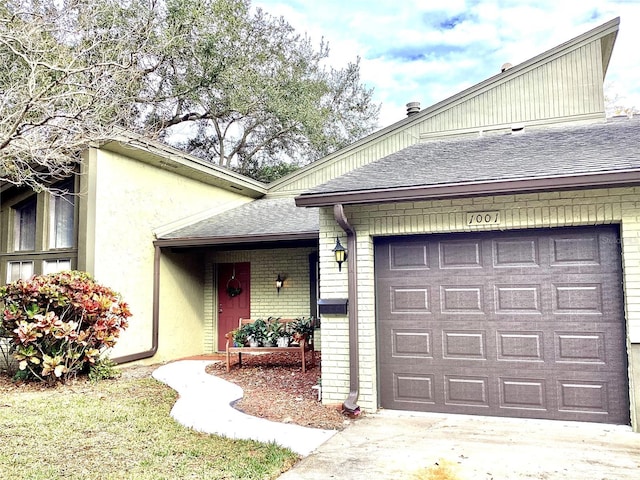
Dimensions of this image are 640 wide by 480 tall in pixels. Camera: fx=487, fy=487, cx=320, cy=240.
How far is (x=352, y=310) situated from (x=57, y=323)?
14.8ft

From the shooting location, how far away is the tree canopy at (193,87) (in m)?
8.26

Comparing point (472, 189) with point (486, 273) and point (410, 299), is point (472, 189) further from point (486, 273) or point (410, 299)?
point (410, 299)

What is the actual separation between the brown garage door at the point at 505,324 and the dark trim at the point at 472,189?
673mm

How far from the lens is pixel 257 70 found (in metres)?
18.9

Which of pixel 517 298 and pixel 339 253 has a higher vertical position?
pixel 339 253

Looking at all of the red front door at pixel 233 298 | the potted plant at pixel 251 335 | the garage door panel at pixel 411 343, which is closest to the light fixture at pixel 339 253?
the garage door panel at pixel 411 343

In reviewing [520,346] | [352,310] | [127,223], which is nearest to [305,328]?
[352,310]

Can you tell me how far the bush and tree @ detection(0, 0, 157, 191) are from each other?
1991mm

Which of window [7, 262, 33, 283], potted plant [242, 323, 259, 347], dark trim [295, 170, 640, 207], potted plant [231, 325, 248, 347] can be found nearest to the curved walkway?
potted plant [231, 325, 248, 347]

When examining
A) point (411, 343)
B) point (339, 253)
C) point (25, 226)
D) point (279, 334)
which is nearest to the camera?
point (411, 343)

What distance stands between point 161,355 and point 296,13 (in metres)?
16.0

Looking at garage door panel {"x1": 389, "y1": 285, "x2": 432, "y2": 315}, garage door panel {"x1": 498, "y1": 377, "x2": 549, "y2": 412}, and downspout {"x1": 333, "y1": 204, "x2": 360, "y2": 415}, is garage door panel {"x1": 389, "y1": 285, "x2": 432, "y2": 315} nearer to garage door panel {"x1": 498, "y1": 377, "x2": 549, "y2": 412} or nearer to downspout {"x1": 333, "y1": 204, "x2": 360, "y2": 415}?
downspout {"x1": 333, "y1": 204, "x2": 360, "y2": 415}

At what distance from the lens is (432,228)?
230 inches

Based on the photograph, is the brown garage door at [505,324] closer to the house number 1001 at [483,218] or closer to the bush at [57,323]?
the house number 1001 at [483,218]
